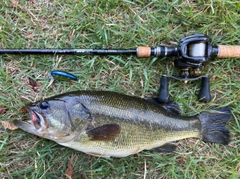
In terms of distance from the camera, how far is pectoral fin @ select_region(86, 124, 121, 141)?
2.73 metres

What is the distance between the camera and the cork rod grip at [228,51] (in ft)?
10.1

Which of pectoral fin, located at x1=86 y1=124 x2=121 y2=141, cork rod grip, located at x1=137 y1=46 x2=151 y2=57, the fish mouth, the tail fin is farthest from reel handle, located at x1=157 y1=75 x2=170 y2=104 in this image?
the fish mouth

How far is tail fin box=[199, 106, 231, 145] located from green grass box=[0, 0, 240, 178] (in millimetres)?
101

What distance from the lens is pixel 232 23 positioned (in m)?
3.30

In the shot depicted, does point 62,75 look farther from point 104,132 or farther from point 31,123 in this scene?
point 104,132

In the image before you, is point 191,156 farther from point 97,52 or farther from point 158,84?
point 97,52

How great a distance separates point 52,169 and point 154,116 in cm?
126

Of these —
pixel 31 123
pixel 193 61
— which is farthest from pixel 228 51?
pixel 31 123

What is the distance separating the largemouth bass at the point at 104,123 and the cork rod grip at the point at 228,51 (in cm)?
81

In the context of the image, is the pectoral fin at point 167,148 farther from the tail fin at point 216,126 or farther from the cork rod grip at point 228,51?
the cork rod grip at point 228,51

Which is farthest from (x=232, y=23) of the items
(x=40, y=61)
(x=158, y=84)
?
(x=40, y=61)

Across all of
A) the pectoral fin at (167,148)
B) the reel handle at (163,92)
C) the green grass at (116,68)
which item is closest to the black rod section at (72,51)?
the green grass at (116,68)

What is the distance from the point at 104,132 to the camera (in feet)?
8.98

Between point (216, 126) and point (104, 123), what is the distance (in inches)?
50.6
